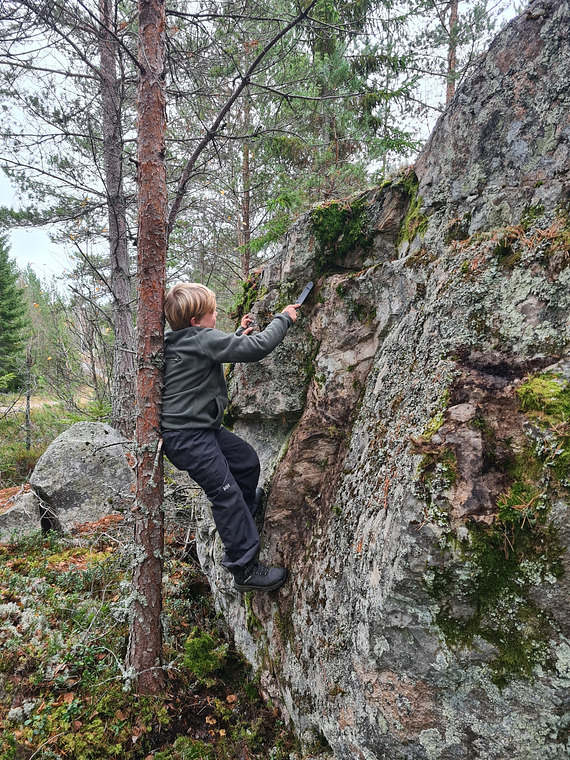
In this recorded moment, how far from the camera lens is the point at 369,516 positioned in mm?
2570

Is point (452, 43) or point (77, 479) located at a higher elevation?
point (452, 43)

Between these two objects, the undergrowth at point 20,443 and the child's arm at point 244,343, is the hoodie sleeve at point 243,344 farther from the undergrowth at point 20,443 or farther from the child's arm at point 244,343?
the undergrowth at point 20,443

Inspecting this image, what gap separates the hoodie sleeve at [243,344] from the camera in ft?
10.1

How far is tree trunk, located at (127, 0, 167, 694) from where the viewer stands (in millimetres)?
3453

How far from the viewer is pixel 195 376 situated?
3.37 m

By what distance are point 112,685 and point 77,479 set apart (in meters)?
4.00

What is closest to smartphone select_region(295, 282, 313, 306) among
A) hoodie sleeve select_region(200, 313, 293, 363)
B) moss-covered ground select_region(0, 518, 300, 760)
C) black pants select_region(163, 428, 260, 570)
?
hoodie sleeve select_region(200, 313, 293, 363)

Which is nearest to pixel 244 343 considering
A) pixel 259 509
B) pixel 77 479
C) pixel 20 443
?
pixel 259 509

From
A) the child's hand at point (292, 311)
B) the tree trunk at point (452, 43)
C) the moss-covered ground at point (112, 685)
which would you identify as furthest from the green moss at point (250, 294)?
the tree trunk at point (452, 43)

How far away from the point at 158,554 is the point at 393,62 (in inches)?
390

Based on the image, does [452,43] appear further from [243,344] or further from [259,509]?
[259,509]

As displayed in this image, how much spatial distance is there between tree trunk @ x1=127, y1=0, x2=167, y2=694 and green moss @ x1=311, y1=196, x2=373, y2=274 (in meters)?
1.43

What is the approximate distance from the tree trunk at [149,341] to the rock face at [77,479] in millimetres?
3121

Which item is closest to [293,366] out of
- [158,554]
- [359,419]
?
[359,419]
